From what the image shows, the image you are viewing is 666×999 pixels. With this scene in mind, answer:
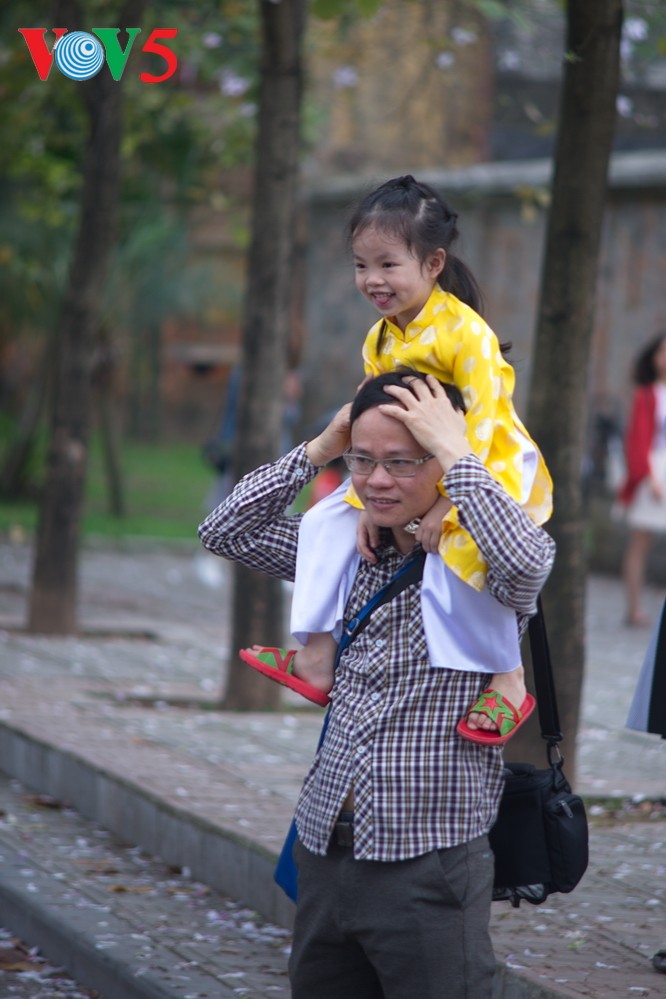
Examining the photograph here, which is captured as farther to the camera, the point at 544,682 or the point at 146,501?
the point at 146,501

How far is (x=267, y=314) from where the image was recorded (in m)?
7.90

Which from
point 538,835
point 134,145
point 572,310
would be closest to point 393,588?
point 538,835

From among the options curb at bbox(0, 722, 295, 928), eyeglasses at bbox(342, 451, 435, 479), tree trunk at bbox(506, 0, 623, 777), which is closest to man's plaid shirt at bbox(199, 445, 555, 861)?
eyeglasses at bbox(342, 451, 435, 479)

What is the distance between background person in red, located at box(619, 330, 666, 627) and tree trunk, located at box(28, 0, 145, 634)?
4.08m

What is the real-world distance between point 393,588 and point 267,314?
489 centimetres

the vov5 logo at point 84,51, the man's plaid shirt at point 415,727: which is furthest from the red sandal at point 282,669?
the vov5 logo at point 84,51

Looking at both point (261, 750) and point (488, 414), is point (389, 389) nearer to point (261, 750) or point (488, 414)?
point (488, 414)

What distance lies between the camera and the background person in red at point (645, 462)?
37.8 ft

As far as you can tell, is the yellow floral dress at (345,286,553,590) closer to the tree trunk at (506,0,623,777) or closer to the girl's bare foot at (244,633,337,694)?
the girl's bare foot at (244,633,337,694)

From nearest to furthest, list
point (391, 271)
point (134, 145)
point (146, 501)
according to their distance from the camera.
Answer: point (391, 271) → point (134, 145) → point (146, 501)

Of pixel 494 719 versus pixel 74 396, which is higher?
pixel 74 396

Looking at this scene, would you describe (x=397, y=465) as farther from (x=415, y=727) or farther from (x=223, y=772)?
(x=223, y=772)

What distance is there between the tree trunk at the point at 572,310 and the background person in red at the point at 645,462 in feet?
19.1

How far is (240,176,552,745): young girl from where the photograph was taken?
3061 millimetres
